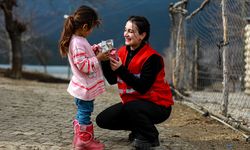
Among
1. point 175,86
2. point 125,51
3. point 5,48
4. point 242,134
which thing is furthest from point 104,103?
point 5,48

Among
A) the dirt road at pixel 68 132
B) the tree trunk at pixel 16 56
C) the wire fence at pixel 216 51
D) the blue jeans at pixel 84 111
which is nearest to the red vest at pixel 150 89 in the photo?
the blue jeans at pixel 84 111

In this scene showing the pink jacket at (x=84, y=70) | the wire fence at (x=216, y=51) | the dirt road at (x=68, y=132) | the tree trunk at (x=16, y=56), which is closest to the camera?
the pink jacket at (x=84, y=70)

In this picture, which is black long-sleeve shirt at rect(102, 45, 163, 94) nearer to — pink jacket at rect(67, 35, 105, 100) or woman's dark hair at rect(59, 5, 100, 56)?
pink jacket at rect(67, 35, 105, 100)

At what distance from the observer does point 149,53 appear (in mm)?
4777

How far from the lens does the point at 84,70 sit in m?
4.46

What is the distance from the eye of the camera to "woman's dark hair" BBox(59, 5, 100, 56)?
4555 mm

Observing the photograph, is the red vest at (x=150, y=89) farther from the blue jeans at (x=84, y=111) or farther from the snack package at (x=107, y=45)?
the blue jeans at (x=84, y=111)

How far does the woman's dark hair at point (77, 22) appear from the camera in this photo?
4.55 metres

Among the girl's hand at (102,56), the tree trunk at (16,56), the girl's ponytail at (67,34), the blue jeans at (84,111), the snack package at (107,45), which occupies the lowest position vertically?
the tree trunk at (16,56)

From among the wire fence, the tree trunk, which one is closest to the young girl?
the wire fence

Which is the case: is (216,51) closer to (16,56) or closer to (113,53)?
(113,53)

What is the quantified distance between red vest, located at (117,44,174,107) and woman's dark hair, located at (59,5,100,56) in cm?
51

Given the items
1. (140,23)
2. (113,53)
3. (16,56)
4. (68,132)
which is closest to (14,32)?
(16,56)

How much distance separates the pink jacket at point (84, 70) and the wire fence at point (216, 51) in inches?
101
